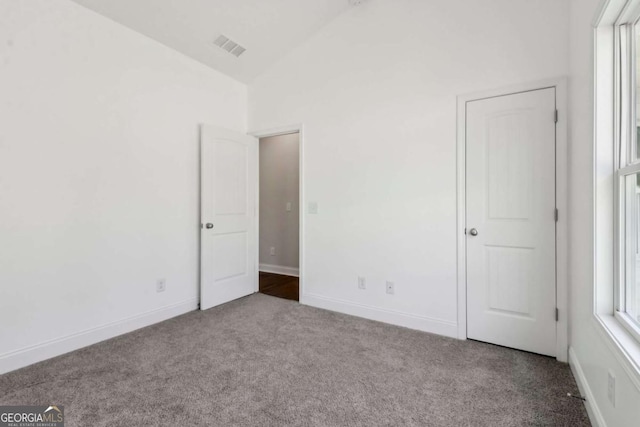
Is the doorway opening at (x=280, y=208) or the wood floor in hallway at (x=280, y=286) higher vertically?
the doorway opening at (x=280, y=208)

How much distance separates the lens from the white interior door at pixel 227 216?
11.2 ft

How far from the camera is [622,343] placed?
4.25ft

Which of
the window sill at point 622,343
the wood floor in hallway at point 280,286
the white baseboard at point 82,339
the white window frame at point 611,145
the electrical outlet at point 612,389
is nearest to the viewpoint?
the window sill at point 622,343

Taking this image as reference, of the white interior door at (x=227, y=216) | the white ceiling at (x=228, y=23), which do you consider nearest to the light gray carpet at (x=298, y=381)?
the white interior door at (x=227, y=216)

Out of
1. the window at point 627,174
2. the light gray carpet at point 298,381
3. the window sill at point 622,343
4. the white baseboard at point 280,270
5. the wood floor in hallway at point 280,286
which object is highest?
the window at point 627,174

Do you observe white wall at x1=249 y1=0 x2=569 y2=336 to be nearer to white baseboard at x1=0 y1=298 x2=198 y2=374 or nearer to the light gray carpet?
the light gray carpet

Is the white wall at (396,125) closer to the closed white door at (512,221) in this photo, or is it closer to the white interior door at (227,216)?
the closed white door at (512,221)

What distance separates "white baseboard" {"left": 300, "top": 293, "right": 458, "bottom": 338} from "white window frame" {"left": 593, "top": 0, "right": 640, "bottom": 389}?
1273 millimetres

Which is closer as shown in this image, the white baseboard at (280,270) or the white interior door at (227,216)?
the white interior door at (227,216)

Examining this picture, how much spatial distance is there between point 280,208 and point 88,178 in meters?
3.00

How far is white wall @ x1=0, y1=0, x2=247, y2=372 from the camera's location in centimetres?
220

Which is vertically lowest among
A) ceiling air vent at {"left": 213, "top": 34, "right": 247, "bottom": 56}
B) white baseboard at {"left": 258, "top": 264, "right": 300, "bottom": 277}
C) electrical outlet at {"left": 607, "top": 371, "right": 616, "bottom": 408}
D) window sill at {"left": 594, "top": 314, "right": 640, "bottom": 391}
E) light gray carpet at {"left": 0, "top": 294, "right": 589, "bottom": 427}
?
light gray carpet at {"left": 0, "top": 294, "right": 589, "bottom": 427}

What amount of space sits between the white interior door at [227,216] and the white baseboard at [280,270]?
1118 millimetres

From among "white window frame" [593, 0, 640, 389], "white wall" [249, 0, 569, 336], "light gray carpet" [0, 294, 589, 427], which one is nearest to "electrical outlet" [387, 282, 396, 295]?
"white wall" [249, 0, 569, 336]
